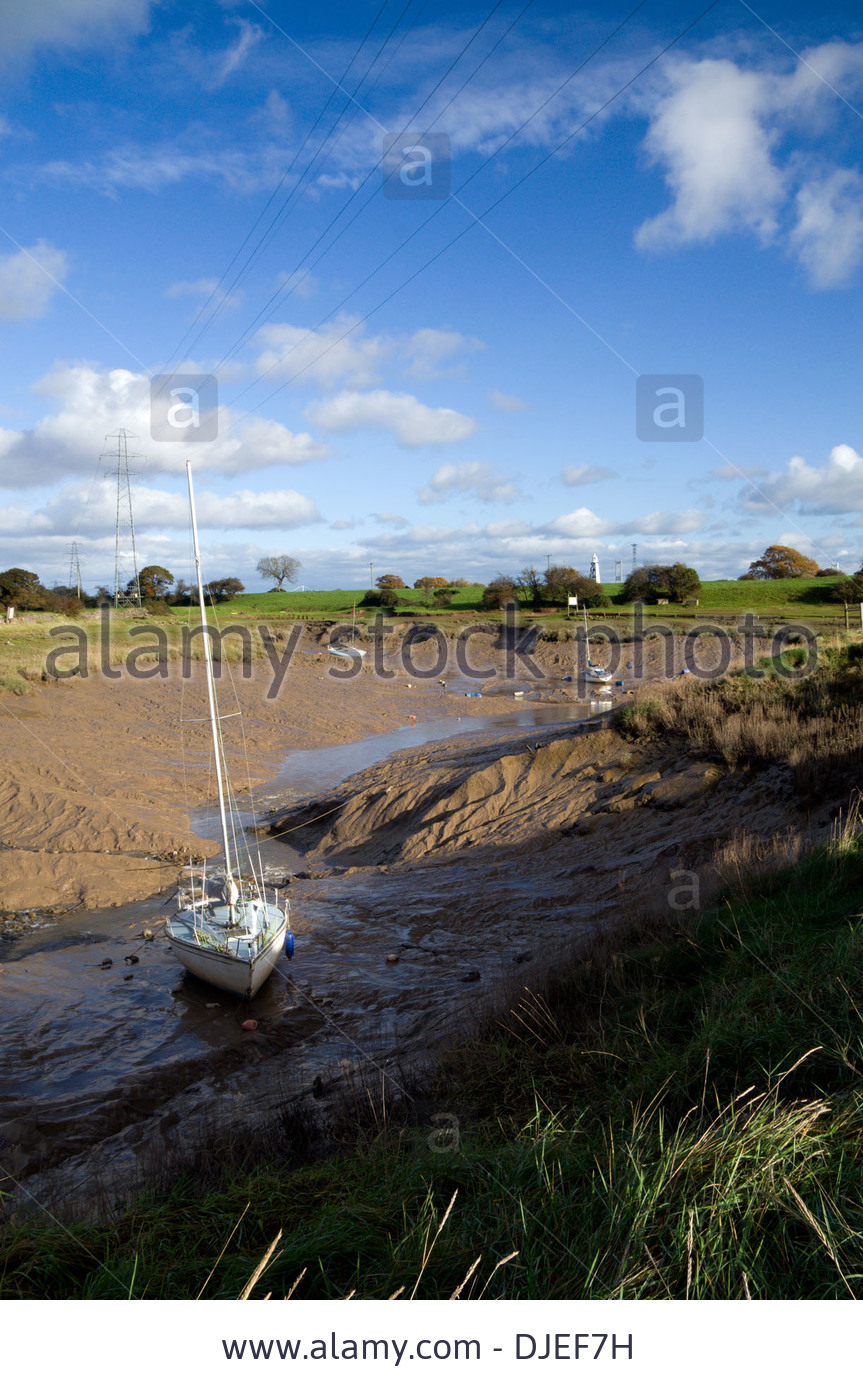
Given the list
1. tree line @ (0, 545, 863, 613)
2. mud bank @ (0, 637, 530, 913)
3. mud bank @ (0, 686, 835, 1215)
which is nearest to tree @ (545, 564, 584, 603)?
tree line @ (0, 545, 863, 613)

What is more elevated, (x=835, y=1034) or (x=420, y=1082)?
(x=835, y=1034)

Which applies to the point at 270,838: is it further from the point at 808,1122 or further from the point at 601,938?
the point at 808,1122

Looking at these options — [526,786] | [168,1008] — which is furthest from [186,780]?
[168,1008]

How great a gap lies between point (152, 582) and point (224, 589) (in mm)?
25849

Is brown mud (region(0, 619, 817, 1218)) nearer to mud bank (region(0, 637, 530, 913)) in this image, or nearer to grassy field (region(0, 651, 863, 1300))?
mud bank (region(0, 637, 530, 913))

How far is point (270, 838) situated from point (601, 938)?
1366 cm

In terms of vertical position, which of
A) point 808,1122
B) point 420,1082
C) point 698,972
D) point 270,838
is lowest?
point 270,838

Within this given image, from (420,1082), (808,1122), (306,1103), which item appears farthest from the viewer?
(306,1103)

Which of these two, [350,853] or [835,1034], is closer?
[835,1034]

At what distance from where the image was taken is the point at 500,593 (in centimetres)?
8938

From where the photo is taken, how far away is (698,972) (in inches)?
287

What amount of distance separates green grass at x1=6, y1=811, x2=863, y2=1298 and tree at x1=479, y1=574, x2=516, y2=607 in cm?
8160

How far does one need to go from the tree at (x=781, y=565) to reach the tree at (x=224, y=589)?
70.5 metres

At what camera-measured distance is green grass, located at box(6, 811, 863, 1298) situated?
10.7 ft
